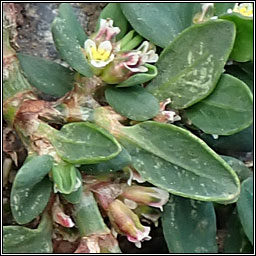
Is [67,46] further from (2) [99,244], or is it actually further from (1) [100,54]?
(2) [99,244]

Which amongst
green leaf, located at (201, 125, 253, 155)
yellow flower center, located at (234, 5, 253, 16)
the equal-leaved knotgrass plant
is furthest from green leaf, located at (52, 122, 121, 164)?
yellow flower center, located at (234, 5, 253, 16)

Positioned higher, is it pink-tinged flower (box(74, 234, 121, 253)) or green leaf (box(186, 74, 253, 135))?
green leaf (box(186, 74, 253, 135))

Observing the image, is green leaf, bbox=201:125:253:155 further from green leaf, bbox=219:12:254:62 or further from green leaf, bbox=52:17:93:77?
green leaf, bbox=52:17:93:77

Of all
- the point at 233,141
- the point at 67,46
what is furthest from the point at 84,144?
the point at 233,141

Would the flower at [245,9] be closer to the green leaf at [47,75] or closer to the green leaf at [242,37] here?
the green leaf at [242,37]

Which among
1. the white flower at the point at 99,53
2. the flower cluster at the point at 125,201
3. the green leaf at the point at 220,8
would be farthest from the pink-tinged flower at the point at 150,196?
the green leaf at the point at 220,8

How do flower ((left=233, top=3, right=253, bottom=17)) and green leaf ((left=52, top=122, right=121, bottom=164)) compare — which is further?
flower ((left=233, top=3, right=253, bottom=17))
